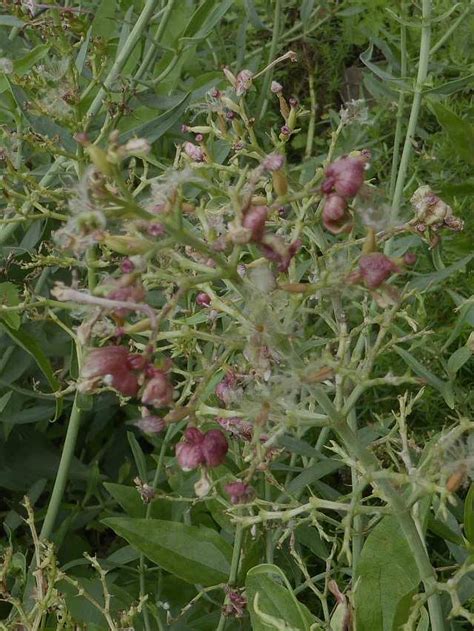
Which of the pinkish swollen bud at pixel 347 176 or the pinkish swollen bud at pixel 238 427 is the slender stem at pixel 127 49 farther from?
the pinkish swollen bud at pixel 347 176

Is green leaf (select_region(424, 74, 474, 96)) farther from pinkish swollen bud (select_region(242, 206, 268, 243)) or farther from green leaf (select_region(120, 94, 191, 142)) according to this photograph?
pinkish swollen bud (select_region(242, 206, 268, 243))

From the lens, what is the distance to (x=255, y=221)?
101cm

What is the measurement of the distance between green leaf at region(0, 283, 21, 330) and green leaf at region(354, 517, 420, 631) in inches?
34.0

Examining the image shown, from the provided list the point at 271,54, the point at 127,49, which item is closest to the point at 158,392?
the point at 127,49

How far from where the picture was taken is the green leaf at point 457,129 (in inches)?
83.7

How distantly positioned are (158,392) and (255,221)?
0.22 m

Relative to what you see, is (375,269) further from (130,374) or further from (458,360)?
(458,360)

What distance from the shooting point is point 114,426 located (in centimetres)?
280

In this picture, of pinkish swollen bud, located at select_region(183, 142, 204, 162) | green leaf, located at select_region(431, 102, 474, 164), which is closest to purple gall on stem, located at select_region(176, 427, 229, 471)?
pinkish swollen bud, located at select_region(183, 142, 204, 162)

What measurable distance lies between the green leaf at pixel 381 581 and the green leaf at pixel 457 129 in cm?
104

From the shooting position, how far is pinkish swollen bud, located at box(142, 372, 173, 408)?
3.35 ft

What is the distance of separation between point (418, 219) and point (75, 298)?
689 mm

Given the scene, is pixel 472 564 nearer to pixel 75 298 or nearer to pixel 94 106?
pixel 75 298

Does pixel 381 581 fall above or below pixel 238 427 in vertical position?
below
